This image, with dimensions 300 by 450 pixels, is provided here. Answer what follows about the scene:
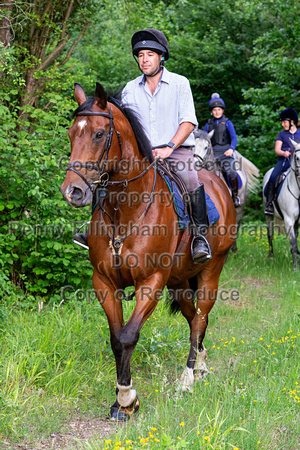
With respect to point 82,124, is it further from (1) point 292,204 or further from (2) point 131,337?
(1) point 292,204

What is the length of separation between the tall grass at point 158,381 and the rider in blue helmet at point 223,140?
15.1 feet

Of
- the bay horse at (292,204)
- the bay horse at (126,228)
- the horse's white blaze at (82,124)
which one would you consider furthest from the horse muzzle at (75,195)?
the bay horse at (292,204)

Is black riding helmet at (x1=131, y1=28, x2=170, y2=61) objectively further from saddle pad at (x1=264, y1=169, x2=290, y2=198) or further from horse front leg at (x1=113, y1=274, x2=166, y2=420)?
saddle pad at (x1=264, y1=169, x2=290, y2=198)

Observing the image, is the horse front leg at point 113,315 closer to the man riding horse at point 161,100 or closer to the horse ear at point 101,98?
the man riding horse at point 161,100

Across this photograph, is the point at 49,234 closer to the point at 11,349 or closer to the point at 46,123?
the point at 46,123

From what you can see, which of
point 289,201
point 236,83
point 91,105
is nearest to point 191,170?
point 91,105

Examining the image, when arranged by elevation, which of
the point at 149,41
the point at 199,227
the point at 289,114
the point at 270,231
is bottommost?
the point at 270,231

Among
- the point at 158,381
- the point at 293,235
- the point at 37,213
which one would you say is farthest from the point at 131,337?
the point at 293,235

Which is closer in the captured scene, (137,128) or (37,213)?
(137,128)

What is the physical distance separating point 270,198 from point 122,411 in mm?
8094

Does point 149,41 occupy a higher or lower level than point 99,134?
higher

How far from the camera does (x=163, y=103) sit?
15.4 ft

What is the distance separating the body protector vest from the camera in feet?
37.2

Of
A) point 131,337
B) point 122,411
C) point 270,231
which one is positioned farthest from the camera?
point 270,231
